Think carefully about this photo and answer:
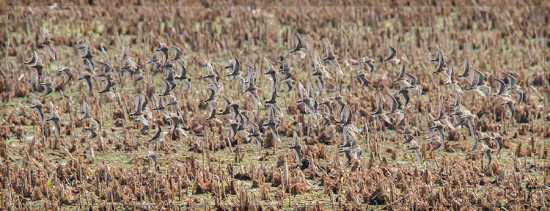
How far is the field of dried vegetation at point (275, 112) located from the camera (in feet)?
25.8

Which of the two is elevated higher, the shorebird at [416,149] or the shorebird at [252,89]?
the shorebird at [252,89]

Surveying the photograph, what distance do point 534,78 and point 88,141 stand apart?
671 centimetres

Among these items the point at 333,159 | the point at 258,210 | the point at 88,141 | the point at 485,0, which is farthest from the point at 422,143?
the point at 485,0

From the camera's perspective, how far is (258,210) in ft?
24.3

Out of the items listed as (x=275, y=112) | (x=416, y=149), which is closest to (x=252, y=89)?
(x=275, y=112)

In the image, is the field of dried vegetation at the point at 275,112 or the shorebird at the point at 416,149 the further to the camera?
the shorebird at the point at 416,149

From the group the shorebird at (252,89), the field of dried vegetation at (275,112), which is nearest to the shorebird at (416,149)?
the field of dried vegetation at (275,112)

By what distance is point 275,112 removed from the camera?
29.7 feet

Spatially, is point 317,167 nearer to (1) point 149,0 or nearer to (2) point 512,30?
(2) point 512,30

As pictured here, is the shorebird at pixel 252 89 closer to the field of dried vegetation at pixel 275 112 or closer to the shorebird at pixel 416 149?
the field of dried vegetation at pixel 275 112

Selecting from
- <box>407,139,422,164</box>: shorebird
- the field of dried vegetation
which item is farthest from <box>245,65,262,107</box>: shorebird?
<box>407,139,422,164</box>: shorebird

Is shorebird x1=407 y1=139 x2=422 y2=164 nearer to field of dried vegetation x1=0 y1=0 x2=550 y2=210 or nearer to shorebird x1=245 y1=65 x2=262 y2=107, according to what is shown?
field of dried vegetation x1=0 y1=0 x2=550 y2=210

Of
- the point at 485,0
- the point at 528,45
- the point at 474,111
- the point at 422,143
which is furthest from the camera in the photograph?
the point at 485,0

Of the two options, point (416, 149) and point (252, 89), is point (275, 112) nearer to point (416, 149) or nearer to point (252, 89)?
point (252, 89)
